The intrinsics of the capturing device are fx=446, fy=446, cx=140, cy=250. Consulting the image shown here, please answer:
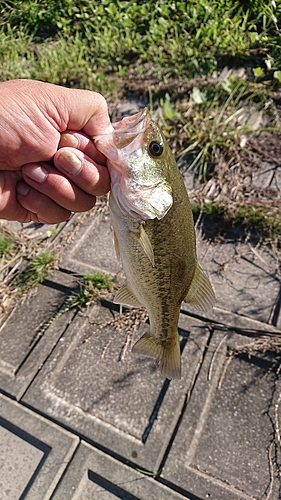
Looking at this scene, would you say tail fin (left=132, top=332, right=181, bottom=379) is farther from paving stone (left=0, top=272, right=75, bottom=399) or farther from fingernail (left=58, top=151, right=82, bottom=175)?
paving stone (left=0, top=272, right=75, bottom=399)

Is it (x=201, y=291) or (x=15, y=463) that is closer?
(x=201, y=291)

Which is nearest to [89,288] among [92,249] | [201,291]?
[92,249]

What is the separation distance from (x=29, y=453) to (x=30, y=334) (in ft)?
2.46

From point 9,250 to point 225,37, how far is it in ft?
9.78

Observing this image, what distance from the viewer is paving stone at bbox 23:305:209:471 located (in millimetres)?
2385

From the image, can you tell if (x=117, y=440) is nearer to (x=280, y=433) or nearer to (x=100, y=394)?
(x=100, y=394)

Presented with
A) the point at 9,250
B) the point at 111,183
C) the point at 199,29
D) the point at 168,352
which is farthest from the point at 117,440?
the point at 199,29

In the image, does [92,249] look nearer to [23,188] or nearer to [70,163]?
[23,188]

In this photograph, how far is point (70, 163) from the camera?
1766 millimetres

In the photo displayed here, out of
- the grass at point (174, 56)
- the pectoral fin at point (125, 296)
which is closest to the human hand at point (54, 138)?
the pectoral fin at point (125, 296)

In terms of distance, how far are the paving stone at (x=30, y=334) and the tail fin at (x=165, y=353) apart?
100 centimetres

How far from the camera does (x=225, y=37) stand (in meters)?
4.42

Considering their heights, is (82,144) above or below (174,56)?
below

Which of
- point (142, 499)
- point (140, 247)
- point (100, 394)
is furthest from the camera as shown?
point (100, 394)
